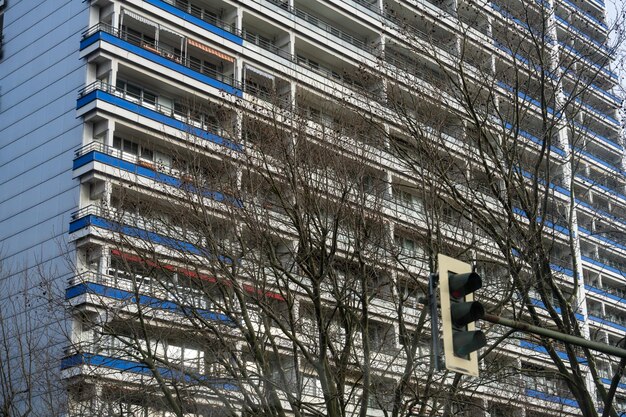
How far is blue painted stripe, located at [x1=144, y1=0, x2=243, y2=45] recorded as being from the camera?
114 feet

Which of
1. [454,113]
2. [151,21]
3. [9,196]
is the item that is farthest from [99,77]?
[454,113]

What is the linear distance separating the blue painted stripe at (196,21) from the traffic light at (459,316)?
99.2 ft

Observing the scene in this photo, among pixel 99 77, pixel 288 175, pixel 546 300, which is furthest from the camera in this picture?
pixel 99 77

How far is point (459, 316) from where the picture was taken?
662 centimetres

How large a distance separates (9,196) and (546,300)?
88.7 feet

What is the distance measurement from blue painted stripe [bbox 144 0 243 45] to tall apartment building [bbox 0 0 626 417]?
0.08 m

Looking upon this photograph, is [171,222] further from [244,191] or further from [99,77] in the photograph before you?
[99,77]

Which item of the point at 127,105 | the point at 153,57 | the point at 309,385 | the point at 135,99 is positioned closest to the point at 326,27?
the point at 153,57

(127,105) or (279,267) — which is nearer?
(279,267)

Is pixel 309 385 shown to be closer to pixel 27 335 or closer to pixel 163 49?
pixel 27 335

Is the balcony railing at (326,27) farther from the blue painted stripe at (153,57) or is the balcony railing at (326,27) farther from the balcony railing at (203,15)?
the blue painted stripe at (153,57)

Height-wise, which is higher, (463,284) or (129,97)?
(129,97)

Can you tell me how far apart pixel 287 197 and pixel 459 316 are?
29.8 feet

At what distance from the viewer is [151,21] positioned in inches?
1362
